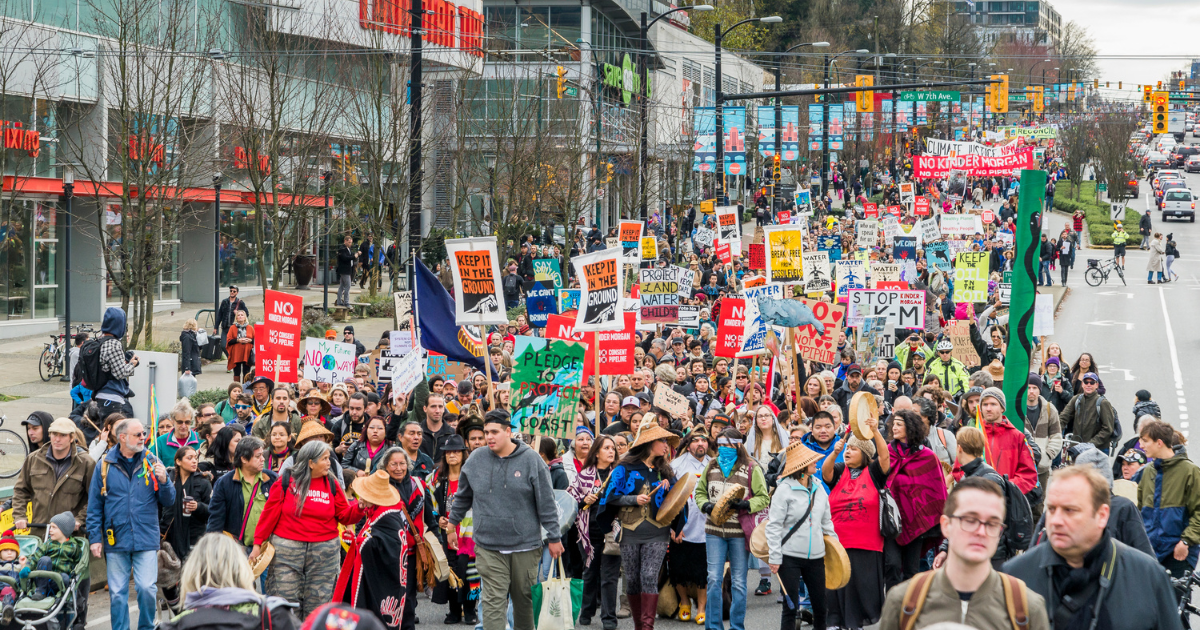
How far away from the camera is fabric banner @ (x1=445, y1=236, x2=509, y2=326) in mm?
12320

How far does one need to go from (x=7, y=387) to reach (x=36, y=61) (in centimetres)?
663

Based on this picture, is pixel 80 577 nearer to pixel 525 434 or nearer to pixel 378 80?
pixel 525 434

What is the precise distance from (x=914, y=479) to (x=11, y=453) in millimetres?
11316

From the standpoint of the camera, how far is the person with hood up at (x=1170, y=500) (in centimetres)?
861

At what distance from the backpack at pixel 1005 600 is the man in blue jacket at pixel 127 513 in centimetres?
569

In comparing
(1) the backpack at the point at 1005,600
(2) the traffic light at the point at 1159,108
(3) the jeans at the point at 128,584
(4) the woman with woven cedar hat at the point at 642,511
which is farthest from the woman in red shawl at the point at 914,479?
(2) the traffic light at the point at 1159,108

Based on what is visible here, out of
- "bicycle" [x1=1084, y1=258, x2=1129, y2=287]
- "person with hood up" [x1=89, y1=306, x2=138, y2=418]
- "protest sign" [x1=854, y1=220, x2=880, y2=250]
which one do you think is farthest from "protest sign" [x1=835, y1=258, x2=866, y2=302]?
"bicycle" [x1=1084, y1=258, x2=1129, y2=287]

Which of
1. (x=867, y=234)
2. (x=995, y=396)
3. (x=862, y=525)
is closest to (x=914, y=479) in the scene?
(x=862, y=525)

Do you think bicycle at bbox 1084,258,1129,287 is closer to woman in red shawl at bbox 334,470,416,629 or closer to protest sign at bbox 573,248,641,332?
protest sign at bbox 573,248,641,332

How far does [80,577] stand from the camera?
28.1 ft

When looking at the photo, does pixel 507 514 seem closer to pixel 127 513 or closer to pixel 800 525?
pixel 800 525

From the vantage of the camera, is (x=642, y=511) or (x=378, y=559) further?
(x=642, y=511)

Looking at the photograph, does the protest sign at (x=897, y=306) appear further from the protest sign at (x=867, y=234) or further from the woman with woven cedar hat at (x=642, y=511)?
the protest sign at (x=867, y=234)

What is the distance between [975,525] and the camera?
4285 millimetres
